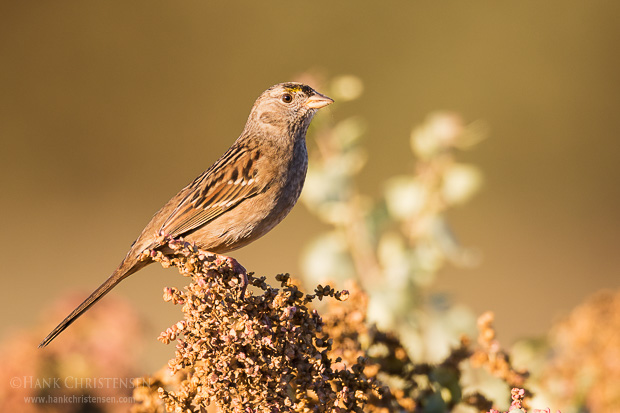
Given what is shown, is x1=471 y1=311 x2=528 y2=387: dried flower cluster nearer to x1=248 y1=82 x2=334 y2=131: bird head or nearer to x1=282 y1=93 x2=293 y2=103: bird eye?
x1=248 y1=82 x2=334 y2=131: bird head

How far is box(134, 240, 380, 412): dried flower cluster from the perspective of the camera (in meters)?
1.43

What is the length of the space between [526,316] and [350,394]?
642cm

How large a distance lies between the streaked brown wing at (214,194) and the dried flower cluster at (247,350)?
882 millimetres

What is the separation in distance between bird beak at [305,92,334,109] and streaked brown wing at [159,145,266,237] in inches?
11.7

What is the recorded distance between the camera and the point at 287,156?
259 centimetres

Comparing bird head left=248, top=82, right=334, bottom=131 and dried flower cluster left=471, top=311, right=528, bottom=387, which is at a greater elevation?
bird head left=248, top=82, right=334, bottom=131

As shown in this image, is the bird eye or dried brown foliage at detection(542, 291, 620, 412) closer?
dried brown foliage at detection(542, 291, 620, 412)

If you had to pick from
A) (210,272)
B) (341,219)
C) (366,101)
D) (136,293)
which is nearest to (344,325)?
(210,272)

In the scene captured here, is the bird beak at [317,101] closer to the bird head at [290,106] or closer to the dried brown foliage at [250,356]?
the bird head at [290,106]

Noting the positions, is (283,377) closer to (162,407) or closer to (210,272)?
(210,272)

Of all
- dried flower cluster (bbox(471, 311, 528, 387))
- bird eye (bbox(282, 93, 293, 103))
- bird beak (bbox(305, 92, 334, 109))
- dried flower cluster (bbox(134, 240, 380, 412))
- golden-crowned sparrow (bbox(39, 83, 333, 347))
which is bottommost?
dried flower cluster (bbox(134, 240, 380, 412))

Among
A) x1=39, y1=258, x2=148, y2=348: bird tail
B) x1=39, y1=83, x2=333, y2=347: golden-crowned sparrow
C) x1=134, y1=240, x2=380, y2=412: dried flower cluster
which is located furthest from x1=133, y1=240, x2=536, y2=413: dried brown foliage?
x1=39, y1=83, x2=333, y2=347: golden-crowned sparrow

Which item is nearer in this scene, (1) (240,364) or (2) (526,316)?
(1) (240,364)

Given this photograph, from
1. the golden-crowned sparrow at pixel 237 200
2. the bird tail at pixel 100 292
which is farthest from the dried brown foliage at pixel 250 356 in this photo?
the golden-crowned sparrow at pixel 237 200
